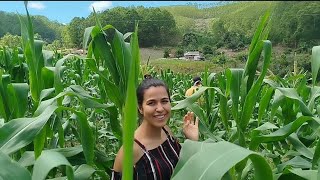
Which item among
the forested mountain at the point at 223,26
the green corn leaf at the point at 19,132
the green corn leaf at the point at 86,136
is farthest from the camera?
the forested mountain at the point at 223,26

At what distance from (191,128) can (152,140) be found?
0.31 m

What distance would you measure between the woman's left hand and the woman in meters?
0.21

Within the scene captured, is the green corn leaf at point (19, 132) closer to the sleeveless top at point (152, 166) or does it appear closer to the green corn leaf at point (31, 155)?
the green corn leaf at point (31, 155)

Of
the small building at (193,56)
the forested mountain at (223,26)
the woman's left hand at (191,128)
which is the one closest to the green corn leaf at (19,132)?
the woman's left hand at (191,128)

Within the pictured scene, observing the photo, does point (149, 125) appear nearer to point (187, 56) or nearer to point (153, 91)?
point (153, 91)

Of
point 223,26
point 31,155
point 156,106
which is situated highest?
point 156,106

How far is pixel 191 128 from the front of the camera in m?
2.10

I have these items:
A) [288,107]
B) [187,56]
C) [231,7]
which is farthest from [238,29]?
[288,107]

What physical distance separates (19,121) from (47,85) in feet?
1.87

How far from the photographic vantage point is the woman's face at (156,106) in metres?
1.75

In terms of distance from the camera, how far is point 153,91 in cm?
178

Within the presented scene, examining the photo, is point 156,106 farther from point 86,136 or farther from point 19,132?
point 19,132

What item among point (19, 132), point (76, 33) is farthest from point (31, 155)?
point (76, 33)

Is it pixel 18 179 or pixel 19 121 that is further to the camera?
pixel 19 121
